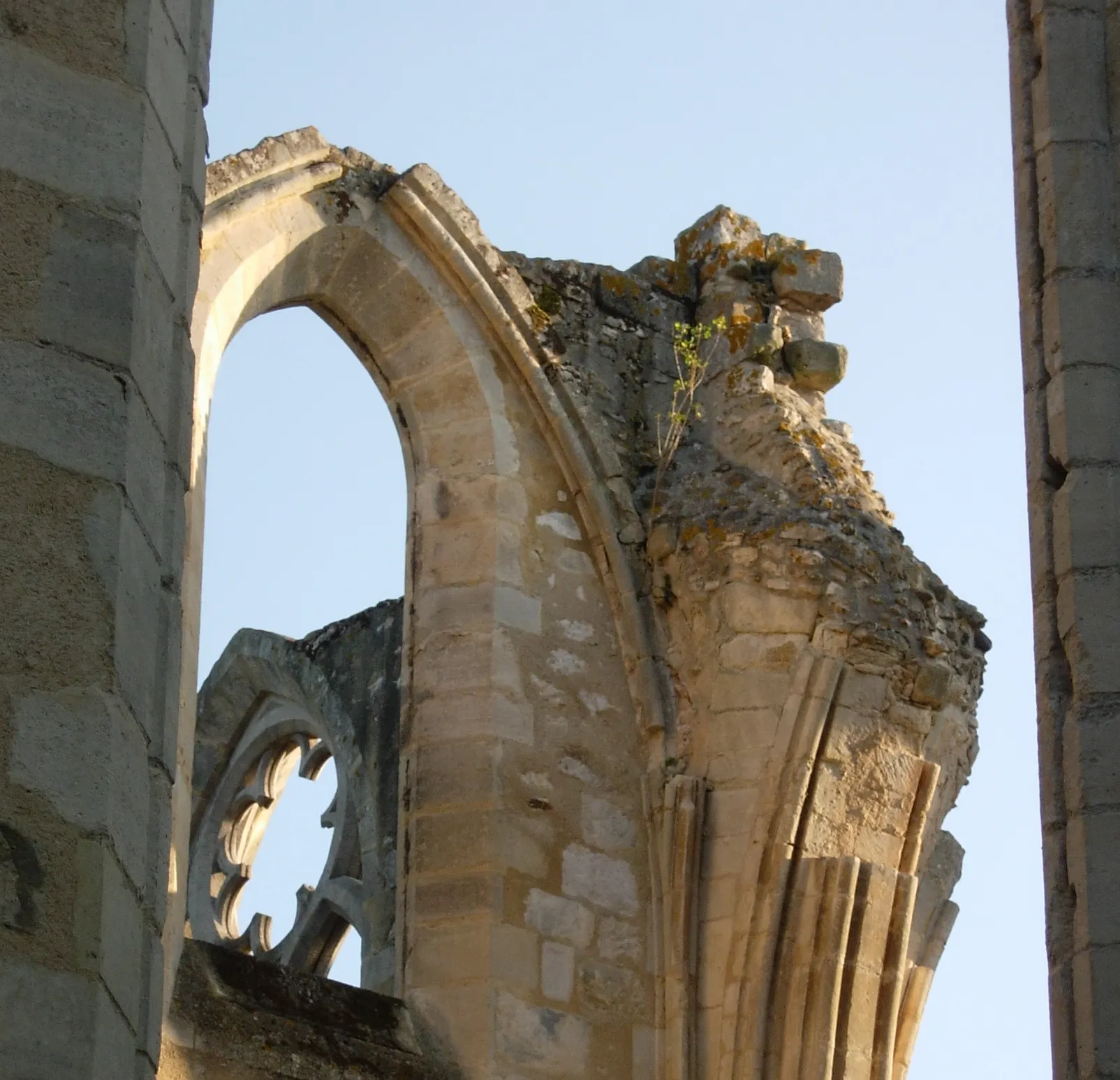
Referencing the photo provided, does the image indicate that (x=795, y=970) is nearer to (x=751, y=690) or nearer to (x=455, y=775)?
(x=751, y=690)

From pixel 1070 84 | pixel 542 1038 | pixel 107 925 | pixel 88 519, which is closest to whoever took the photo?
pixel 107 925

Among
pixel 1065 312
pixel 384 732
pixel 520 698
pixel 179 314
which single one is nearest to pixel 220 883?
pixel 384 732

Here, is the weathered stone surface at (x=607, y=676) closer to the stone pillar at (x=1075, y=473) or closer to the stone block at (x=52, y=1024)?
the stone pillar at (x=1075, y=473)

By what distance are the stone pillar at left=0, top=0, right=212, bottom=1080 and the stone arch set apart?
3455mm

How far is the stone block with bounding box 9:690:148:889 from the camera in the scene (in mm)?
4703

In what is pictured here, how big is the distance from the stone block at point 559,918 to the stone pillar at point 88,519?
367 centimetres

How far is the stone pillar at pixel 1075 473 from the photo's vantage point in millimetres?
6219

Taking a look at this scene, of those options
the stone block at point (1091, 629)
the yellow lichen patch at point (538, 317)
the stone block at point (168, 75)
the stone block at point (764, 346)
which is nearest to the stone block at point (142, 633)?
the stone block at point (168, 75)

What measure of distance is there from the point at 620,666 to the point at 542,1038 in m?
1.23

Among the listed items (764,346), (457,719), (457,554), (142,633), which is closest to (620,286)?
(764,346)

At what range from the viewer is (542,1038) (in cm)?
866

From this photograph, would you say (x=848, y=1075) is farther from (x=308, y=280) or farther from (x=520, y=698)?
(x=308, y=280)

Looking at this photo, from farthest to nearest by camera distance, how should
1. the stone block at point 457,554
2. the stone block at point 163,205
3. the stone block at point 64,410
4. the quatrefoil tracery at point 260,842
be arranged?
the quatrefoil tracery at point 260,842
the stone block at point 457,554
the stone block at point 163,205
the stone block at point 64,410

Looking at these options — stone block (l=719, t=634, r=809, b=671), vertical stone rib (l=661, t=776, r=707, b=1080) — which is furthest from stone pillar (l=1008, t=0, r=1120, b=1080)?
vertical stone rib (l=661, t=776, r=707, b=1080)
